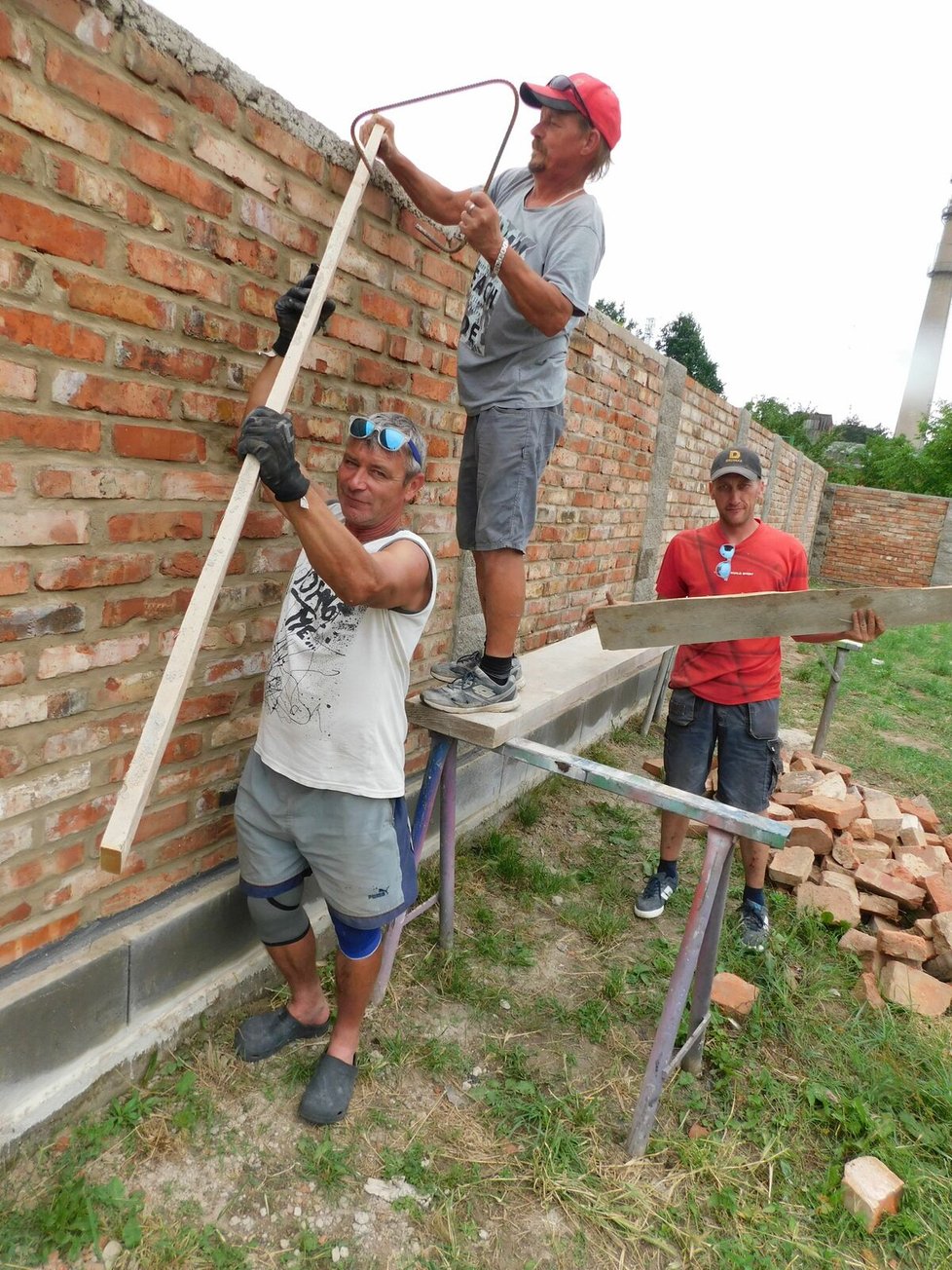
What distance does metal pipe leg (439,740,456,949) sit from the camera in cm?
261

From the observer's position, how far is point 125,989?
1978 millimetres

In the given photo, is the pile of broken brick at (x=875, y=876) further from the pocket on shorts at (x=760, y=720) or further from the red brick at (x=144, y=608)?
the red brick at (x=144, y=608)

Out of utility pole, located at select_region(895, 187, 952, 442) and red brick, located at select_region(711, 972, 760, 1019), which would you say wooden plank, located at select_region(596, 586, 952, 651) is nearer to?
red brick, located at select_region(711, 972, 760, 1019)

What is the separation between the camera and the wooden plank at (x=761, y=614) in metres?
2.06

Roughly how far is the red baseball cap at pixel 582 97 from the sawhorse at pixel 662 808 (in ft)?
5.55

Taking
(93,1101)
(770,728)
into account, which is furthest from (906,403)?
(93,1101)

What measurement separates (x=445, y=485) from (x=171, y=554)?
1347 millimetres

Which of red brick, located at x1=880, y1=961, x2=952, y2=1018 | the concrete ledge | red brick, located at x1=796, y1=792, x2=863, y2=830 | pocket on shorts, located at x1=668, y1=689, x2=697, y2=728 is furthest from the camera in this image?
red brick, located at x1=796, y1=792, x2=863, y2=830

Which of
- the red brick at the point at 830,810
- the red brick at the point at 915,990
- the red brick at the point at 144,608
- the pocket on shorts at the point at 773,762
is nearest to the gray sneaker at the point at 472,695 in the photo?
the red brick at the point at 144,608

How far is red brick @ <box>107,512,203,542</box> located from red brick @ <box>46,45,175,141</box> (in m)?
0.80

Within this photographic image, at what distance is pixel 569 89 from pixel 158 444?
143 centimetres

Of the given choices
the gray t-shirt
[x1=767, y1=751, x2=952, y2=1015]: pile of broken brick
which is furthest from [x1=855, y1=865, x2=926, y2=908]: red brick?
the gray t-shirt

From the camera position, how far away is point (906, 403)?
32.2 m

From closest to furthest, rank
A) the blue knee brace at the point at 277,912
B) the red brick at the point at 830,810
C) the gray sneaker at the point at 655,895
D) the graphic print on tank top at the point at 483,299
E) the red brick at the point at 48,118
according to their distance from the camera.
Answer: the red brick at the point at 48,118 < the blue knee brace at the point at 277,912 < the graphic print on tank top at the point at 483,299 < the gray sneaker at the point at 655,895 < the red brick at the point at 830,810
